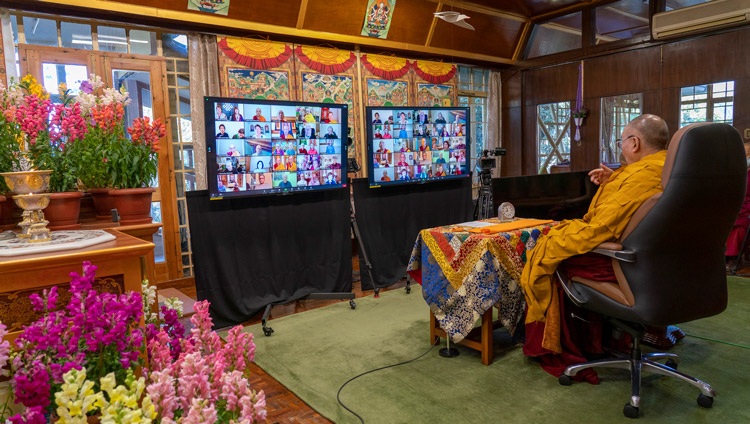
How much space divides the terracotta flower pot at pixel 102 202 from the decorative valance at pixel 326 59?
322cm

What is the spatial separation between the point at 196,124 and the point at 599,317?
3695mm

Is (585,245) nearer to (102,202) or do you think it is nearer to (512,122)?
(102,202)

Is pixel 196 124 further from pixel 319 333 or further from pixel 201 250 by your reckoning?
pixel 319 333

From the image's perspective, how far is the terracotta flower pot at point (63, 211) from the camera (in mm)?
2121

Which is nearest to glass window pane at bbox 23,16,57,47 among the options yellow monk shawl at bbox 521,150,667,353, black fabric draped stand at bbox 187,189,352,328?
black fabric draped stand at bbox 187,189,352,328

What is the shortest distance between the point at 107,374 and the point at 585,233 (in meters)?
1.91

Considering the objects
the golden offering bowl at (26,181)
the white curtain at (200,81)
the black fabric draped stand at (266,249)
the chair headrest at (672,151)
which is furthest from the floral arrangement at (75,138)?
the chair headrest at (672,151)

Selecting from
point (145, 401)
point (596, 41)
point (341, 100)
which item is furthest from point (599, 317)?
point (596, 41)

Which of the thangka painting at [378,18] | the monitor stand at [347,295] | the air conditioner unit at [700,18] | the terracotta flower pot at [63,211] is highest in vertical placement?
the thangka painting at [378,18]

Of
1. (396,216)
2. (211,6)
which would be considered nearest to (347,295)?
(396,216)

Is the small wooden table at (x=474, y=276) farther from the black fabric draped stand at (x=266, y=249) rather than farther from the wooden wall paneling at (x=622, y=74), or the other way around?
the wooden wall paneling at (x=622, y=74)

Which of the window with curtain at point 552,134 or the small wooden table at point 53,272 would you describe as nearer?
the small wooden table at point 53,272

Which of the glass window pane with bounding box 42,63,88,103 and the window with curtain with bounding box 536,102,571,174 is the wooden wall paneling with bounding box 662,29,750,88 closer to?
the window with curtain with bounding box 536,102,571,174

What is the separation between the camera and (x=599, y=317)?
2664 millimetres
